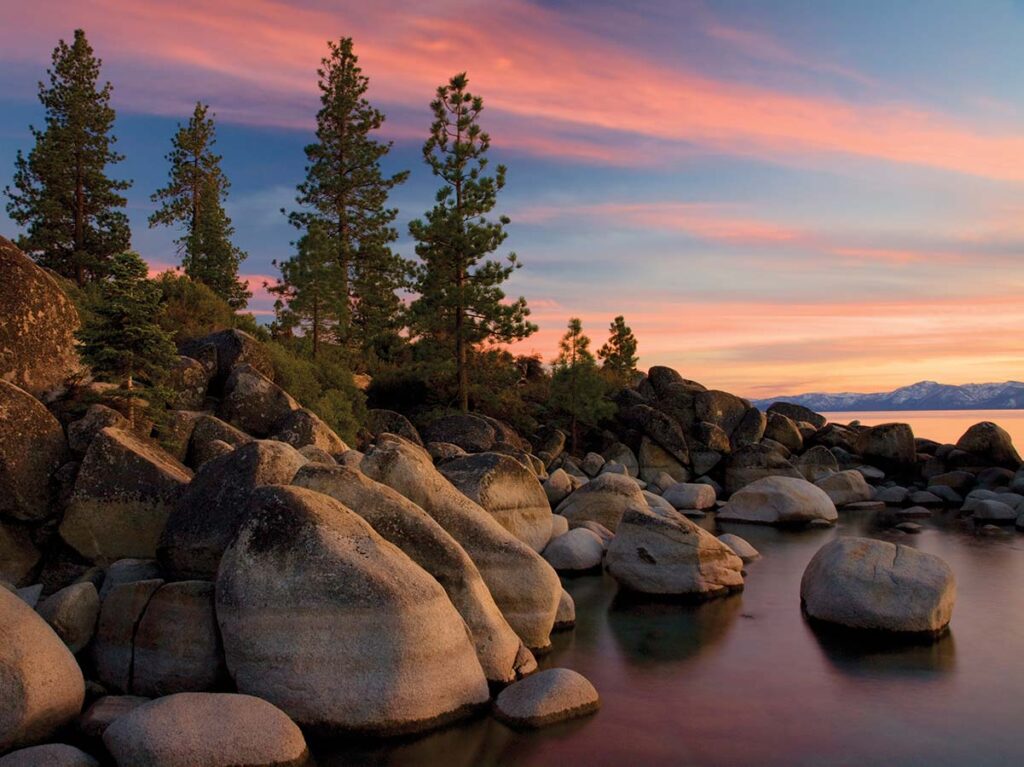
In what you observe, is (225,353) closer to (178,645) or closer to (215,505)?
(215,505)

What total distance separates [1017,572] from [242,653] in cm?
1999

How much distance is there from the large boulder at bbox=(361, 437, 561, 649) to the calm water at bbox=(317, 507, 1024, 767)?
0.77 metres

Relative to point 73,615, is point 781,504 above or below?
below

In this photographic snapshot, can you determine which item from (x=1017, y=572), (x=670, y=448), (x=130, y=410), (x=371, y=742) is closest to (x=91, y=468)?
(x=130, y=410)

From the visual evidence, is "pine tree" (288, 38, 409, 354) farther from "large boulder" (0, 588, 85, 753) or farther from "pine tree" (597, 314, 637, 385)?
"large boulder" (0, 588, 85, 753)

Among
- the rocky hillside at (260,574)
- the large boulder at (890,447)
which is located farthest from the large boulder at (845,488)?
the rocky hillside at (260,574)

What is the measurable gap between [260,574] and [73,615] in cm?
319

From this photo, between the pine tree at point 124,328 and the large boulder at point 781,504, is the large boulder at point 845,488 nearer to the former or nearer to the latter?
the large boulder at point 781,504

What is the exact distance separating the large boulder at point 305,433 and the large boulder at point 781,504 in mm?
14932

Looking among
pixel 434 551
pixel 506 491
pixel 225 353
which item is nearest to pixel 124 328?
pixel 225 353

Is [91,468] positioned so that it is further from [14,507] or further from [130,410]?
[130,410]

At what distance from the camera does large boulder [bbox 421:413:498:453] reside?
34.8 metres

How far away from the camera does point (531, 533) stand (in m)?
19.5

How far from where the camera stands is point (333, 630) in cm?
969
